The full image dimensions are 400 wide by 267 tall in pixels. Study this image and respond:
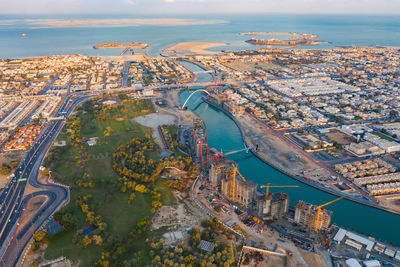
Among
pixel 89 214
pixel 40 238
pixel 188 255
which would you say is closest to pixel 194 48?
pixel 89 214

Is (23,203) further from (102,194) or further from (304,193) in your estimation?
(304,193)

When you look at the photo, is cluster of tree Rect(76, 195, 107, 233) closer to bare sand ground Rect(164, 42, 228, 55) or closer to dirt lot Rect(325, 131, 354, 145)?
dirt lot Rect(325, 131, 354, 145)

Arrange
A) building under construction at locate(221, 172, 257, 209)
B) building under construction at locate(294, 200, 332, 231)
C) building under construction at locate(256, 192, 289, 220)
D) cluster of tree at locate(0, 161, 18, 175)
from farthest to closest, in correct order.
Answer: cluster of tree at locate(0, 161, 18, 175), building under construction at locate(221, 172, 257, 209), building under construction at locate(256, 192, 289, 220), building under construction at locate(294, 200, 332, 231)

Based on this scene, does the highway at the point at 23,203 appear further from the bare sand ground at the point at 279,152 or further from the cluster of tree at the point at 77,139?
the bare sand ground at the point at 279,152

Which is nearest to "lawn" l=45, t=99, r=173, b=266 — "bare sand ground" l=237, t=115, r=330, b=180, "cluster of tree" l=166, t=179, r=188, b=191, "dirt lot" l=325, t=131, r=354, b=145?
"cluster of tree" l=166, t=179, r=188, b=191

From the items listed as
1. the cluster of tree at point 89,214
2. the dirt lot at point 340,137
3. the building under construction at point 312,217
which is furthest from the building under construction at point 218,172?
the dirt lot at point 340,137

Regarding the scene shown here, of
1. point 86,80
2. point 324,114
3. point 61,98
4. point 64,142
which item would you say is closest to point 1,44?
point 86,80
